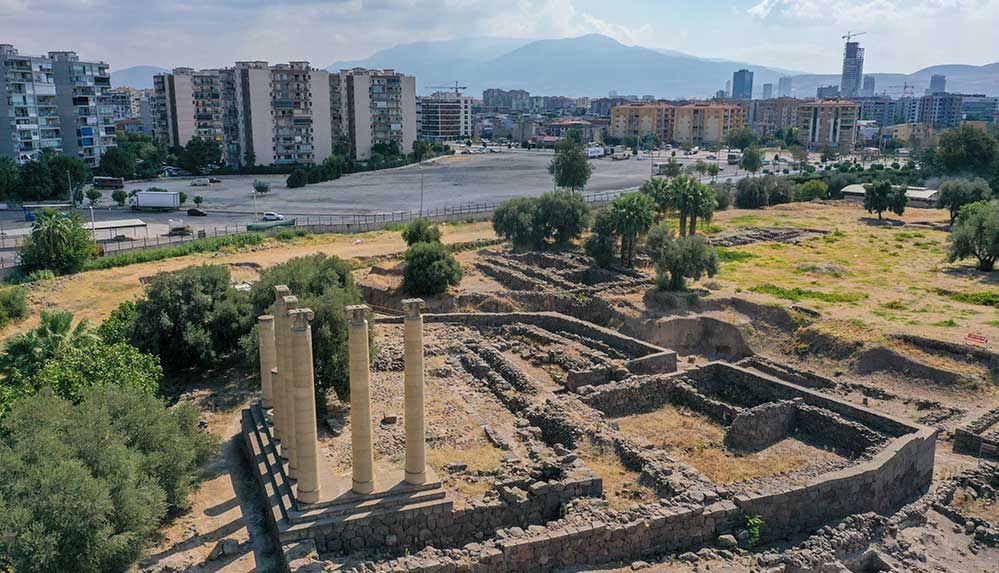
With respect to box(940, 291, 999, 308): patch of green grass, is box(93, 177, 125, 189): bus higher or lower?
higher

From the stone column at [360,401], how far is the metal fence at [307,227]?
1649 inches

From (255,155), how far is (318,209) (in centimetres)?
4323

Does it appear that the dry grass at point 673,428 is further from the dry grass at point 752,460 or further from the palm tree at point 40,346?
Result: the palm tree at point 40,346

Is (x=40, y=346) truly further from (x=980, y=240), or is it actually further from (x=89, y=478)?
(x=980, y=240)

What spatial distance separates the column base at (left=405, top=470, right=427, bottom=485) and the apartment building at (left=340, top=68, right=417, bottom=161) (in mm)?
119551

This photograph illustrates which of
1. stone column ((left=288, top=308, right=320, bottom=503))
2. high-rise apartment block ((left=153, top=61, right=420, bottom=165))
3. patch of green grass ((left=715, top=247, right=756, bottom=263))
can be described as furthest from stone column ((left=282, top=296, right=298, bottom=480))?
high-rise apartment block ((left=153, top=61, right=420, bottom=165))

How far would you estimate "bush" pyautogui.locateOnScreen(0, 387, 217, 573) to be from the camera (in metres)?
15.0

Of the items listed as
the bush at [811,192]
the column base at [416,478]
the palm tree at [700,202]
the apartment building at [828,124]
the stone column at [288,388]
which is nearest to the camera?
the stone column at [288,388]

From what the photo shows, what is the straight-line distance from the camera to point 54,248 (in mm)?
47031

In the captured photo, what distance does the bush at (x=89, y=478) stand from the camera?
49.1 feet

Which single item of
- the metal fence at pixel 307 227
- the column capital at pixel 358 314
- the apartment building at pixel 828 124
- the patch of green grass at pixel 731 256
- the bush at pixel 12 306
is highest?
the apartment building at pixel 828 124

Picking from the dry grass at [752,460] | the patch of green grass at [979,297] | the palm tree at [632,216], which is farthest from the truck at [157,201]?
the patch of green grass at [979,297]

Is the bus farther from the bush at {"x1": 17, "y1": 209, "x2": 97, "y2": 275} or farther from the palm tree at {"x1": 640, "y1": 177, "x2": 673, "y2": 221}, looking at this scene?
the palm tree at {"x1": 640, "y1": 177, "x2": 673, "y2": 221}

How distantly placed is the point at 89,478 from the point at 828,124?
188381mm
